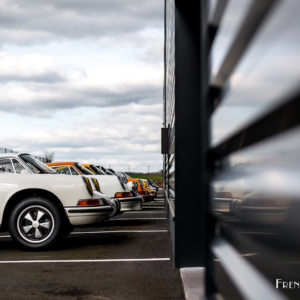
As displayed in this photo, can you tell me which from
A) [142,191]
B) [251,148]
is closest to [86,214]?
[251,148]

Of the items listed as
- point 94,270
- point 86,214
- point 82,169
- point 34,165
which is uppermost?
point 82,169

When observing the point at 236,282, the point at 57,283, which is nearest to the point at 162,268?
the point at 57,283

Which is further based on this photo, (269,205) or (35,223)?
(35,223)

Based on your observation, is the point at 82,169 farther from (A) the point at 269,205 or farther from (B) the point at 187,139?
(A) the point at 269,205

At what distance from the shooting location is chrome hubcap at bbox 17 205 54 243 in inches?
277

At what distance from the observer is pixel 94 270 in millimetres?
5457

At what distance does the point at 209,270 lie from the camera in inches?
60.5

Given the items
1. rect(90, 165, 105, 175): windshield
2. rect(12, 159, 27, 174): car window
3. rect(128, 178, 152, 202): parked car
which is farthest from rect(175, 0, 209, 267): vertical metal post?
rect(128, 178, 152, 202): parked car

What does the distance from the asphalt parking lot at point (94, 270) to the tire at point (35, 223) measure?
7.0 inches

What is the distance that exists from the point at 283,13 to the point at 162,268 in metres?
4.99

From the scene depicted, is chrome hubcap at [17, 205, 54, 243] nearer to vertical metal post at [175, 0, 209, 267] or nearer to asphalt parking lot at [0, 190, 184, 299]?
asphalt parking lot at [0, 190, 184, 299]

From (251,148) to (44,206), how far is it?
21.2 feet

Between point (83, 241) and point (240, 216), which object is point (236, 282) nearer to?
point (240, 216)

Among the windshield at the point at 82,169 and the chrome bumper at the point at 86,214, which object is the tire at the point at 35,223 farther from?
the windshield at the point at 82,169
